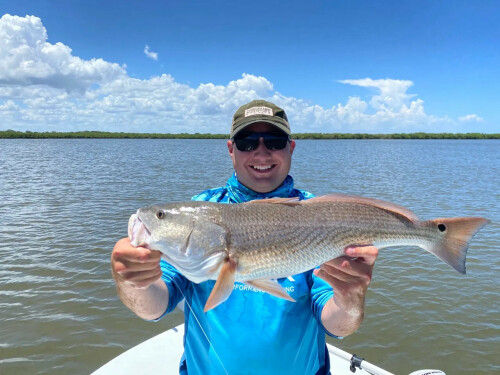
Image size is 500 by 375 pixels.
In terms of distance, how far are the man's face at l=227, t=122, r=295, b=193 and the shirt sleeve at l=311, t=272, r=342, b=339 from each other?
0.92 m

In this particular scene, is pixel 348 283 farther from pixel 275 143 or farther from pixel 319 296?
pixel 275 143

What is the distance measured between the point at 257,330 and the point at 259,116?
176 centimetres

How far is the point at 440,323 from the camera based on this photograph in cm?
751

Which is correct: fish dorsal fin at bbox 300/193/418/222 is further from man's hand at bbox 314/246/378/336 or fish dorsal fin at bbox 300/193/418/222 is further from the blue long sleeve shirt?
the blue long sleeve shirt

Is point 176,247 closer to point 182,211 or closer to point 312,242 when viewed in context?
point 182,211

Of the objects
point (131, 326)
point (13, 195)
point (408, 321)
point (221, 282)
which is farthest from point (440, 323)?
point (13, 195)

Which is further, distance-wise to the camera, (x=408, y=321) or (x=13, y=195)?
(x=13, y=195)

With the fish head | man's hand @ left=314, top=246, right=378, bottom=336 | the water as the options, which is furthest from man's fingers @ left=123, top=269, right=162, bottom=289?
the water

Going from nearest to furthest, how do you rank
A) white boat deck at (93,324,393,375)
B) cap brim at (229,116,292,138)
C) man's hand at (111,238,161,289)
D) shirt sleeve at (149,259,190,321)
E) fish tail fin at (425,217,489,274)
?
man's hand at (111,238,161,289), fish tail fin at (425,217,489,274), shirt sleeve at (149,259,190,321), cap brim at (229,116,292,138), white boat deck at (93,324,393,375)

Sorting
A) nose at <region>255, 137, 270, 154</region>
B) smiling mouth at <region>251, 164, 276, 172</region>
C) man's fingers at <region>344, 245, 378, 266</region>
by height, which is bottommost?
man's fingers at <region>344, 245, 378, 266</region>

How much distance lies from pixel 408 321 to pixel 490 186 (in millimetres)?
18416

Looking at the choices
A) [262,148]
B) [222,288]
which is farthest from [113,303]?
[222,288]

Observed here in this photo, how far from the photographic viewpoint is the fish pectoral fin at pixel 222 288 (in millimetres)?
2223

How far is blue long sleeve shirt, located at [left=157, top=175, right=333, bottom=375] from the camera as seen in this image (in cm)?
274
